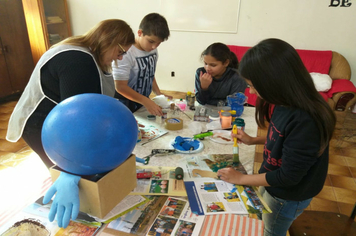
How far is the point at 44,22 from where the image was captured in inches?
155

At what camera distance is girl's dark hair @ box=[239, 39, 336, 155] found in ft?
2.74

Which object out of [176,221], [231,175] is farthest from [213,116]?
[176,221]

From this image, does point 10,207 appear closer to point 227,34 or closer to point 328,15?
point 227,34

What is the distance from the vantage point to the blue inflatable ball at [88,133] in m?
0.66

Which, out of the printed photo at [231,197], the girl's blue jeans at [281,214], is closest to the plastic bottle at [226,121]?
the girl's blue jeans at [281,214]

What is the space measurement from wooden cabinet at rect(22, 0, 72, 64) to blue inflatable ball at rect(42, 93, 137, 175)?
13.0 ft

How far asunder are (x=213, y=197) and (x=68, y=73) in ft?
2.57

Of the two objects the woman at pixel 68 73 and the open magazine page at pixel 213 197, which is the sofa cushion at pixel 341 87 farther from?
the woman at pixel 68 73

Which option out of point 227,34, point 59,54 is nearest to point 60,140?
point 59,54

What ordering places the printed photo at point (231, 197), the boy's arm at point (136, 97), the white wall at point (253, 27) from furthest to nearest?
the white wall at point (253, 27), the boy's arm at point (136, 97), the printed photo at point (231, 197)

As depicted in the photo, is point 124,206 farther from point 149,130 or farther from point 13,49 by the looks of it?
point 13,49

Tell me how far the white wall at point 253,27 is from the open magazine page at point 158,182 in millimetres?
3661

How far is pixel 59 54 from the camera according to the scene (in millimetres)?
1010

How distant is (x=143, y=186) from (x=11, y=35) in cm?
405
